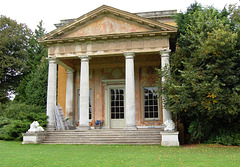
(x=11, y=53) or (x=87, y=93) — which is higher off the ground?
(x=11, y=53)

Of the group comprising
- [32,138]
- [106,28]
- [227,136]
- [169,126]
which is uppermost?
[106,28]

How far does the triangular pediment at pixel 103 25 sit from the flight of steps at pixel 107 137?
6.10 m

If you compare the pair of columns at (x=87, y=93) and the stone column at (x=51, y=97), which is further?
the stone column at (x=51, y=97)

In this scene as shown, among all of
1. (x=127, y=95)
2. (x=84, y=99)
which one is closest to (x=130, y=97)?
(x=127, y=95)

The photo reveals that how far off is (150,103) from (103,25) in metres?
7.01

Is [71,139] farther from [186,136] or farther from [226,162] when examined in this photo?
[226,162]

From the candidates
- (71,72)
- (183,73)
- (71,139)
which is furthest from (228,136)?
(71,72)

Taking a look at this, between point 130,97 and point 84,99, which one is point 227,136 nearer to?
point 130,97

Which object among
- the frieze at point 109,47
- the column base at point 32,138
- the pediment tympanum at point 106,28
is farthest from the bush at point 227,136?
the column base at point 32,138

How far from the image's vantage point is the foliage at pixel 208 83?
12188mm

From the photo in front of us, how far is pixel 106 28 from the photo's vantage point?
16688mm

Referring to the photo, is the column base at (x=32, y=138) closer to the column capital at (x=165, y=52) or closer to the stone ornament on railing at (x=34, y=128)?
the stone ornament on railing at (x=34, y=128)

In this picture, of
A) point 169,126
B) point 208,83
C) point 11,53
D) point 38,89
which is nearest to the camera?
point 208,83

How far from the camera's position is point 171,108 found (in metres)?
13.6
